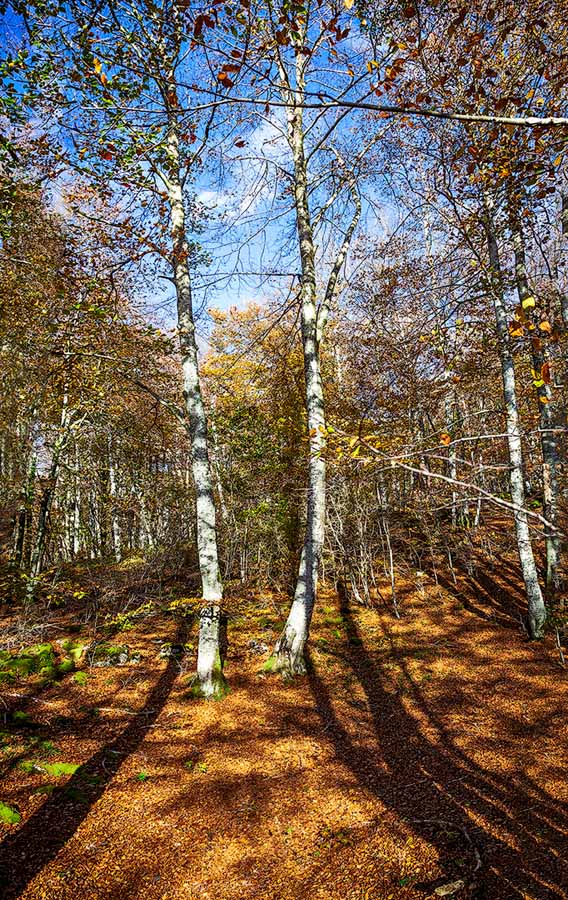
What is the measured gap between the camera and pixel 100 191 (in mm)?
6148

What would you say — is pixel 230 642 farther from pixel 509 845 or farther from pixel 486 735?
pixel 509 845

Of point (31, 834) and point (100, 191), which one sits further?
point (100, 191)

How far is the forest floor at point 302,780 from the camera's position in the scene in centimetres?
350

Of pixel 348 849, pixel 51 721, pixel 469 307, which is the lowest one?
pixel 348 849

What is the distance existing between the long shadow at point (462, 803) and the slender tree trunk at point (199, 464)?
1.78 meters

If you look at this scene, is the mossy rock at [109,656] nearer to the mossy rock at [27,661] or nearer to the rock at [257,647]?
the mossy rock at [27,661]

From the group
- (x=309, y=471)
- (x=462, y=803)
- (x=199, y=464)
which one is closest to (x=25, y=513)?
(x=199, y=464)

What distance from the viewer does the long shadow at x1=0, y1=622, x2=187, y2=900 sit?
11.5 ft

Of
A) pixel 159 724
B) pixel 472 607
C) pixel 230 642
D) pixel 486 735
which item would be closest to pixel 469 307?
pixel 472 607

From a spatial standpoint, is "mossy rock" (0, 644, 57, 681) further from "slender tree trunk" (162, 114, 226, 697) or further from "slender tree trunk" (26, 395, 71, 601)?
"slender tree trunk" (162, 114, 226, 697)

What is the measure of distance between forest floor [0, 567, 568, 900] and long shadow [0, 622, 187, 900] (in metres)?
0.02

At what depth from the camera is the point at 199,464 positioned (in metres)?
7.23

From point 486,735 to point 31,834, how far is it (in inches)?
193

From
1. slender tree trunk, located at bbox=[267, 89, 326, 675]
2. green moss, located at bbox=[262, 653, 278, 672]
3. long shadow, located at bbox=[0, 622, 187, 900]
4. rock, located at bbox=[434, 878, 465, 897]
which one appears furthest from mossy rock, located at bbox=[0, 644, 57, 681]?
rock, located at bbox=[434, 878, 465, 897]
